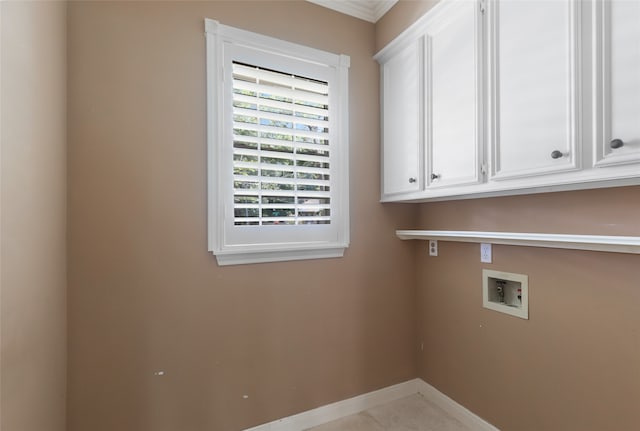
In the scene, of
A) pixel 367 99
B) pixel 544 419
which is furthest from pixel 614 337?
pixel 367 99

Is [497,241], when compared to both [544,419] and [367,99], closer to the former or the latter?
[544,419]

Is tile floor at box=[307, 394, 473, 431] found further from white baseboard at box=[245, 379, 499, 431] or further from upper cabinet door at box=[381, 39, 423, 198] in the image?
upper cabinet door at box=[381, 39, 423, 198]

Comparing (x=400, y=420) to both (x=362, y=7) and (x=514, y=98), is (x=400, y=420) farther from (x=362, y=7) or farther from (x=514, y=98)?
(x=362, y=7)

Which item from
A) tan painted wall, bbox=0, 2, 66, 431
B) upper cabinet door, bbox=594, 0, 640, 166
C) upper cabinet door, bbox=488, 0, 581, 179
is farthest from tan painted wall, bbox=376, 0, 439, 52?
tan painted wall, bbox=0, 2, 66, 431

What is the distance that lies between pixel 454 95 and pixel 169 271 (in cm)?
177

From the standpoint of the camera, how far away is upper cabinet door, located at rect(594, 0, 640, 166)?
102 cm

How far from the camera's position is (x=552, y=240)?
55.4 inches

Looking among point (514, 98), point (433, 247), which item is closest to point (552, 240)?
point (514, 98)

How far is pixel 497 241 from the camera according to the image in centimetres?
167

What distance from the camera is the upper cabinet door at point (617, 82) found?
3.34 feet

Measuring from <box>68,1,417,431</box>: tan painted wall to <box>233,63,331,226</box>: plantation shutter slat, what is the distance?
8.4 inches

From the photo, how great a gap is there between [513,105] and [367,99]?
101 centimetres

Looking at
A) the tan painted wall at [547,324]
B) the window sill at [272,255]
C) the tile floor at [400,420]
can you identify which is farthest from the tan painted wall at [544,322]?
the window sill at [272,255]

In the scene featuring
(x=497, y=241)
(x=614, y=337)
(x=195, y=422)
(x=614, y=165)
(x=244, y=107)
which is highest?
(x=244, y=107)
